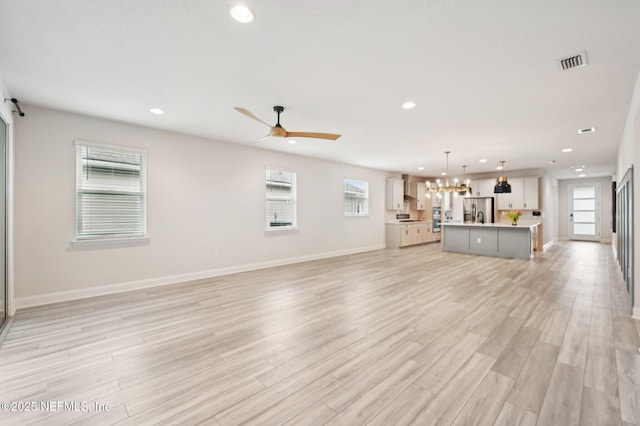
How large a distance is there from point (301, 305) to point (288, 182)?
3.80m

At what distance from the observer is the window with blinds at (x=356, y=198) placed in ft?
28.2

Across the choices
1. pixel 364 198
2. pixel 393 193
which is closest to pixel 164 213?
pixel 364 198

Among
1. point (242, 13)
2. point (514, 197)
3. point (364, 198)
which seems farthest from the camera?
point (514, 197)

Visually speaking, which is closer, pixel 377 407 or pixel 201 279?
pixel 377 407

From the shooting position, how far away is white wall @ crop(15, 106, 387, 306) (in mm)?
3902

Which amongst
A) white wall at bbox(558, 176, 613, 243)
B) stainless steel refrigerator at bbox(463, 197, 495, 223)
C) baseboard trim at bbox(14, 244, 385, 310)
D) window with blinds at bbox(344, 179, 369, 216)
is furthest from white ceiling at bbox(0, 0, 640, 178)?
white wall at bbox(558, 176, 613, 243)

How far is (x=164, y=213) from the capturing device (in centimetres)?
500

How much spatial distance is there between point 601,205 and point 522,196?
16.1 ft

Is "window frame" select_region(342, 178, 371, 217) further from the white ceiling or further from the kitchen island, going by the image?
the white ceiling

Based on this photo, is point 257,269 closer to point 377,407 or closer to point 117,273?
point 117,273

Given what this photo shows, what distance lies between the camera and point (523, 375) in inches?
85.7

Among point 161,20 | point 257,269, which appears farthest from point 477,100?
point 257,269

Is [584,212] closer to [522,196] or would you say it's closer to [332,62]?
[522,196]

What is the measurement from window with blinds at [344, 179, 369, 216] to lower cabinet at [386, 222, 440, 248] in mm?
1315
